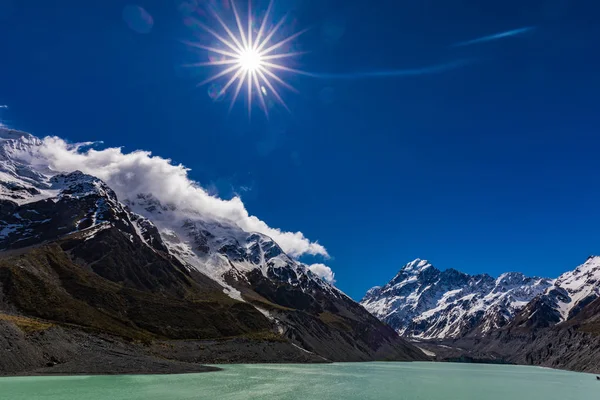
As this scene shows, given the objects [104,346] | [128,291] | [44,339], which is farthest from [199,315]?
[44,339]

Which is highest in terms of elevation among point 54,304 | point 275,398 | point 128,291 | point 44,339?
point 128,291

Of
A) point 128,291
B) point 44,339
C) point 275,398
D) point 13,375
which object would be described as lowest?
point 275,398

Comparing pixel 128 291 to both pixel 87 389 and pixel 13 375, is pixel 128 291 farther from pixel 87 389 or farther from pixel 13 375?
pixel 87 389

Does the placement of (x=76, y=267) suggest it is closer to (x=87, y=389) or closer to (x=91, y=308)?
(x=91, y=308)

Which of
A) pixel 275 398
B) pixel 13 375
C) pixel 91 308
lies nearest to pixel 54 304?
pixel 91 308

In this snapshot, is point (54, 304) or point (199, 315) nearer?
point (54, 304)

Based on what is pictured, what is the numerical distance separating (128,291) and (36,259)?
117 ft

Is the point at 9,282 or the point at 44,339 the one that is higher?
the point at 9,282

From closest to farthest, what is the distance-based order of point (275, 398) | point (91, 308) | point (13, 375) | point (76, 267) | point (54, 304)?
1. point (275, 398)
2. point (13, 375)
3. point (54, 304)
4. point (91, 308)
5. point (76, 267)

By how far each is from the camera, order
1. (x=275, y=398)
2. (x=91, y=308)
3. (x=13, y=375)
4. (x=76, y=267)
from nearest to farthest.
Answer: (x=275, y=398) < (x=13, y=375) < (x=91, y=308) < (x=76, y=267)

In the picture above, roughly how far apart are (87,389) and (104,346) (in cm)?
4617

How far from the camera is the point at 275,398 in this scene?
69.6 metres

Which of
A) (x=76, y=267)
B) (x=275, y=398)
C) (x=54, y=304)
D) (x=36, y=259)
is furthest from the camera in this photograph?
(x=76, y=267)

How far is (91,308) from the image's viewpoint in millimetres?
157875
